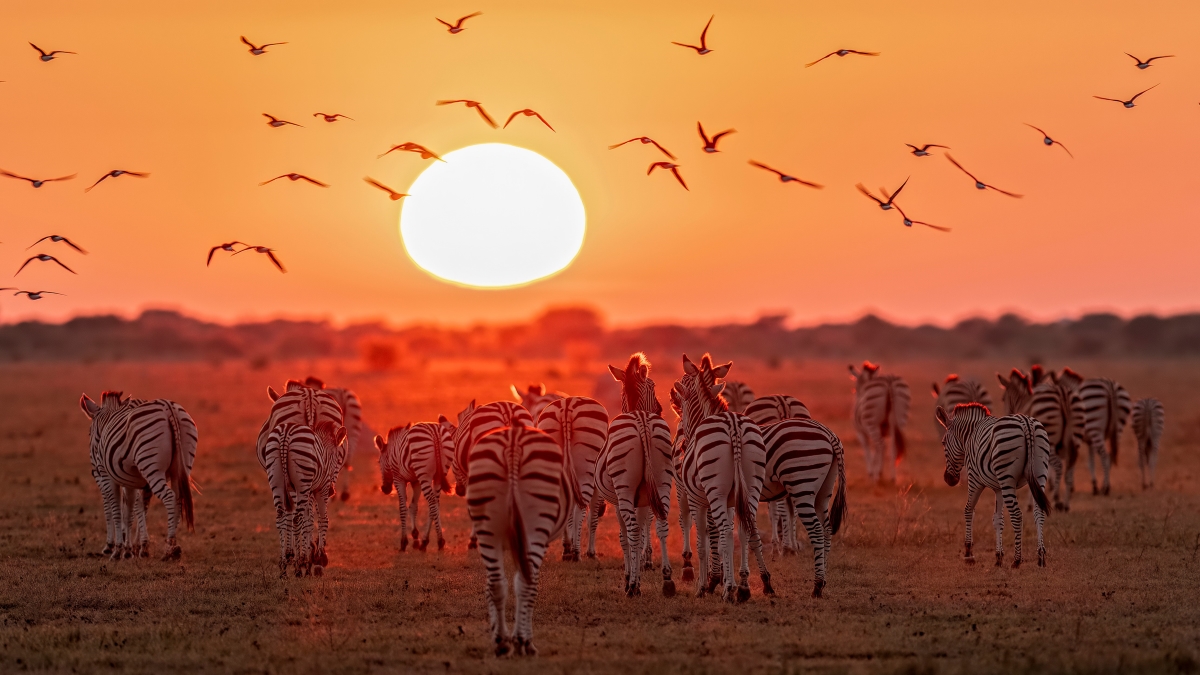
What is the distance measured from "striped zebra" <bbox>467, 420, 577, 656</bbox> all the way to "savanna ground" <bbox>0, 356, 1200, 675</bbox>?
42 centimetres

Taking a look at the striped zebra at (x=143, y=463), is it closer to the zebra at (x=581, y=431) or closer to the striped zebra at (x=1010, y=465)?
the zebra at (x=581, y=431)

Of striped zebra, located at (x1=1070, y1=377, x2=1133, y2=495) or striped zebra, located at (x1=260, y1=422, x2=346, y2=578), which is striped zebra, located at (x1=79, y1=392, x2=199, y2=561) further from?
striped zebra, located at (x1=1070, y1=377, x2=1133, y2=495)

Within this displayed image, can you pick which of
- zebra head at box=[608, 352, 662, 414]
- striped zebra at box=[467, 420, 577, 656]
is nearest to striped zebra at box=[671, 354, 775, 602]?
zebra head at box=[608, 352, 662, 414]

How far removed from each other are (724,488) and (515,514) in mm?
3254

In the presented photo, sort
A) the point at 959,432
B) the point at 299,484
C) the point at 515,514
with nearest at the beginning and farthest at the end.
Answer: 1. the point at 515,514
2. the point at 299,484
3. the point at 959,432

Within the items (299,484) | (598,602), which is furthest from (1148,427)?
(299,484)

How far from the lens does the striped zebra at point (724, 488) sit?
13.5 m

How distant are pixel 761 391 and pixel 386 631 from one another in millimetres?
42989

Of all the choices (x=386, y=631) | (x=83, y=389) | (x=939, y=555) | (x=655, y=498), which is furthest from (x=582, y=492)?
(x=83, y=389)

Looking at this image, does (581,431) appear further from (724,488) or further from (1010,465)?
(1010,465)

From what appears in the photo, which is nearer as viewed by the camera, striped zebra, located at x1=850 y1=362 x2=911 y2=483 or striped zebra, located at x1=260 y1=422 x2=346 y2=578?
striped zebra, located at x1=260 y1=422 x2=346 y2=578

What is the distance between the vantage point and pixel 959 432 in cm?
1736

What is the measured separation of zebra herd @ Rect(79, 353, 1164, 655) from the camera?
11352 millimetres

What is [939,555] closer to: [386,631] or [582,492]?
[582,492]
